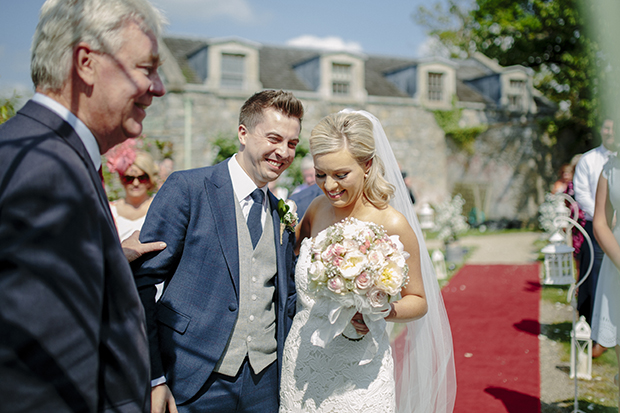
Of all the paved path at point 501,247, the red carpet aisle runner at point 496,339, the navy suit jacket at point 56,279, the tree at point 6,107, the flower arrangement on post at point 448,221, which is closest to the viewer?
the navy suit jacket at point 56,279

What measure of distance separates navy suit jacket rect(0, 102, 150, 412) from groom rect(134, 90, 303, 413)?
0.74m

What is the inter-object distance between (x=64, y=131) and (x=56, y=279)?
40 cm

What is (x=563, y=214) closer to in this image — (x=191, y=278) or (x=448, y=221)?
(x=448, y=221)

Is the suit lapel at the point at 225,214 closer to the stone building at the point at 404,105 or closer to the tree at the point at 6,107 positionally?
the tree at the point at 6,107

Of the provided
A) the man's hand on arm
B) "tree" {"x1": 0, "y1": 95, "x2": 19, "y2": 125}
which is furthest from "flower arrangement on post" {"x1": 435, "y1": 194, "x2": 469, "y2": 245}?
the man's hand on arm

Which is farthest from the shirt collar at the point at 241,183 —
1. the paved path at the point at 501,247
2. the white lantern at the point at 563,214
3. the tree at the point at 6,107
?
the paved path at the point at 501,247

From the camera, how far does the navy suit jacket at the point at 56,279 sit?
3.52ft

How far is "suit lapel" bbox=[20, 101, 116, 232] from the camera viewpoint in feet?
3.99

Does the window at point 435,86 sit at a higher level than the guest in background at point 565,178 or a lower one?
higher

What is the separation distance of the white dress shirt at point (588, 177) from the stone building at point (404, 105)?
39.6 ft

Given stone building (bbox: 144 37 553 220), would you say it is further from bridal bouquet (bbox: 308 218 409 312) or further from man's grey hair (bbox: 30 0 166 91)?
man's grey hair (bbox: 30 0 166 91)

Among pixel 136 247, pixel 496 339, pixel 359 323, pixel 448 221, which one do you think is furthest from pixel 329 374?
pixel 448 221

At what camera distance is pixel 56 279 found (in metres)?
1.10

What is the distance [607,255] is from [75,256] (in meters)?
3.48
